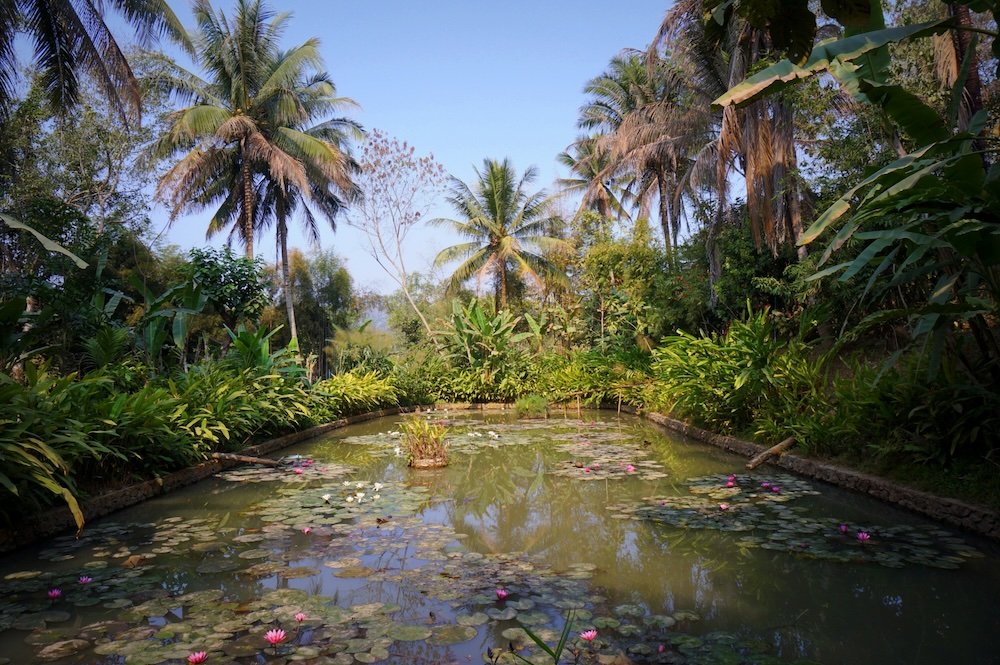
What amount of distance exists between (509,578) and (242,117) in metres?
16.8

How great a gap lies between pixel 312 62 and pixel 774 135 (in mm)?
13129

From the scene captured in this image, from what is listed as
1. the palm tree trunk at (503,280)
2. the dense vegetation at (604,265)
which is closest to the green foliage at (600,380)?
the dense vegetation at (604,265)

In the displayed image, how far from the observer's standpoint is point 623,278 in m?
15.1

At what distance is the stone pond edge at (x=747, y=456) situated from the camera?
3697 mm

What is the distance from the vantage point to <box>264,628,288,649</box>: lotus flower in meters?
2.32

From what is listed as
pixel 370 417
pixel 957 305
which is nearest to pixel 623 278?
pixel 370 417

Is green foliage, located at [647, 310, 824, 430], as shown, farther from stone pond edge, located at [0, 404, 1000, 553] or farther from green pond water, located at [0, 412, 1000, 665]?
green pond water, located at [0, 412, 1000, 665]

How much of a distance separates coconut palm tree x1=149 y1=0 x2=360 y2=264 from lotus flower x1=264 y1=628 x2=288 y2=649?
15.9 metres

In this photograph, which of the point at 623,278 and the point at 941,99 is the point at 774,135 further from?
the point at 623,278

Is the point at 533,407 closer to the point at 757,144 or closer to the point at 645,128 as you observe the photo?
the point at 757,144

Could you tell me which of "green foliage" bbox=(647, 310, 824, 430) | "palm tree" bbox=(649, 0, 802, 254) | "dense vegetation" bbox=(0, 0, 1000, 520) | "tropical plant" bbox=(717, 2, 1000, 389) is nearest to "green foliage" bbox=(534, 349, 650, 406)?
"dense vegetation" bbox=(0, 0, 1000, 520)

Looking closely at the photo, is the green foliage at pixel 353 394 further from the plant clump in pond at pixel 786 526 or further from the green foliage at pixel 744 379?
the plant clump in pond at pixel 786 526

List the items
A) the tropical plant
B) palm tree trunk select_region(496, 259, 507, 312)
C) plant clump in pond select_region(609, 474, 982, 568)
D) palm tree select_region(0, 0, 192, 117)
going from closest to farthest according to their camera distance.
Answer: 1. the tropical plant
2. plant clump in pond select_region(609, 474, 982, 568)
3. palm tree select_region(0, 0, 192, 117)
4. palm tree trunk select_region(496, 259, 507, 312)

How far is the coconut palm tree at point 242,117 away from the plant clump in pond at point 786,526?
14790mm
